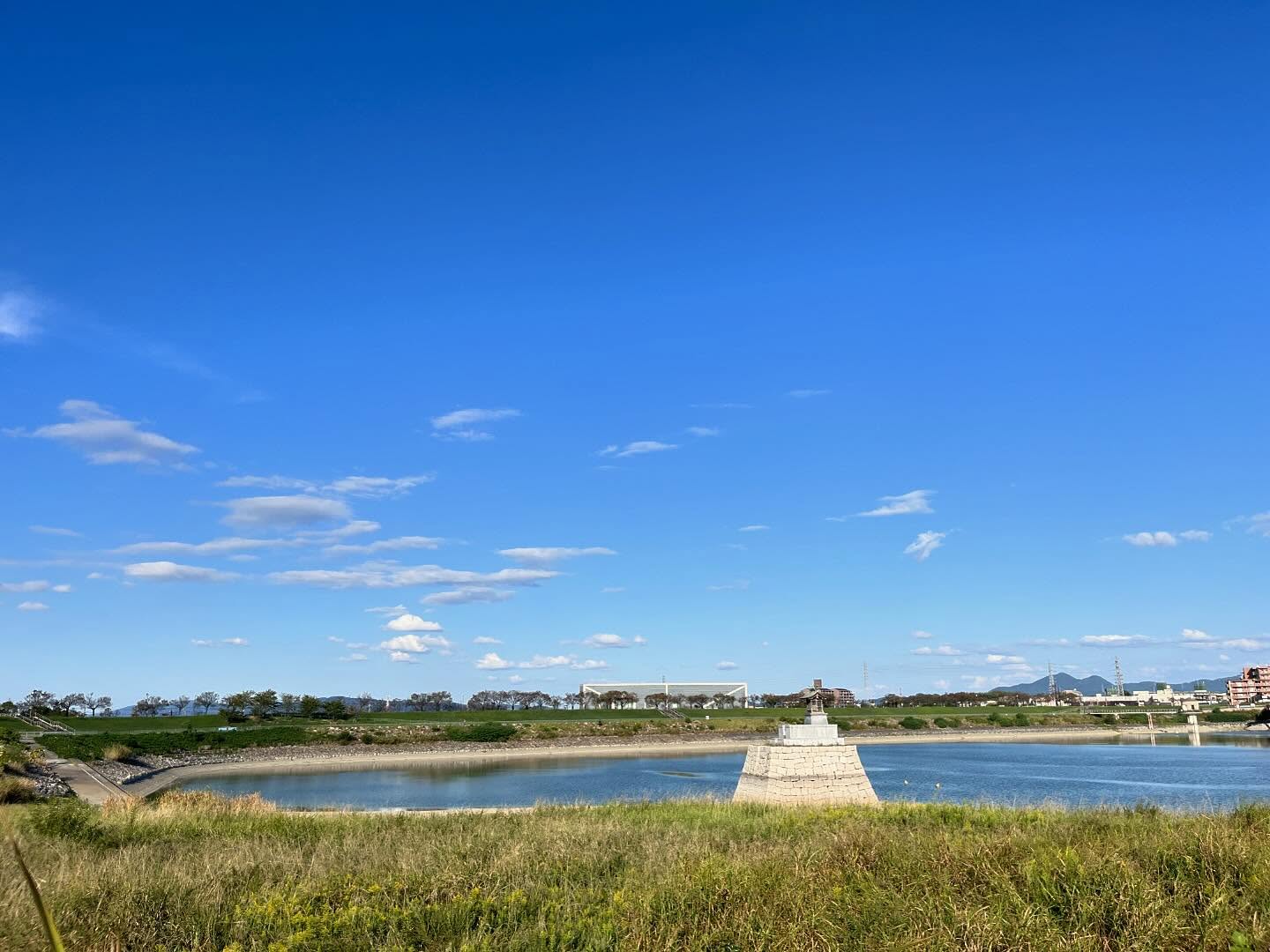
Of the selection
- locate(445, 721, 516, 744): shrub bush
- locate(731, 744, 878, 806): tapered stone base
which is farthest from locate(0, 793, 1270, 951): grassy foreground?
locate(445, 721, 516, 744): shrub bush

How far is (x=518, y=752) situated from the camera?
87812mm

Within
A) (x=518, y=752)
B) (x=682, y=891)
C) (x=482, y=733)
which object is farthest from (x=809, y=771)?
(x=482, y=733)

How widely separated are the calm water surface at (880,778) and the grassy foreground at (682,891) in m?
22.4

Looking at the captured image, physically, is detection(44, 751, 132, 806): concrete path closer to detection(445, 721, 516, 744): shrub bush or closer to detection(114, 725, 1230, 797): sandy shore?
detection(114, 725, 1230, 797): sandy shore

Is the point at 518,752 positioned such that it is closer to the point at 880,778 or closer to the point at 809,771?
the point at 880,778

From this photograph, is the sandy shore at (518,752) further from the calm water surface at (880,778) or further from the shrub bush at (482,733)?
the shrub bush at (482,733)

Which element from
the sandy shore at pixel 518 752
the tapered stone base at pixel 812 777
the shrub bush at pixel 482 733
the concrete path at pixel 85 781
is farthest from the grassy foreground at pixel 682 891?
the shrub bush at pixel 482 733

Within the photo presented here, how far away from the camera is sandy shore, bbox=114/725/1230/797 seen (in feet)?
232

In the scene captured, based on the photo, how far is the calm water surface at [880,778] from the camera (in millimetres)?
42719

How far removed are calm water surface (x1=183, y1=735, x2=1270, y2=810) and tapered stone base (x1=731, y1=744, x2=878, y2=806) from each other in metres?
6.37

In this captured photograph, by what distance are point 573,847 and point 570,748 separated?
83290mm

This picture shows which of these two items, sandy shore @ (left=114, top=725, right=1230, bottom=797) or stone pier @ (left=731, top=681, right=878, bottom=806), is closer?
stone pier @ (left=731, top=681, right=878, bottom=806)

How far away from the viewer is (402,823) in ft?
59.2

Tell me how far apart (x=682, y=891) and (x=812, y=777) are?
1986 centimetres
